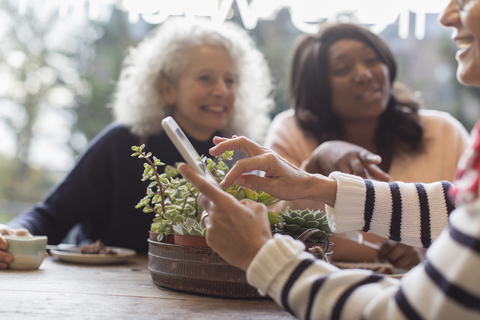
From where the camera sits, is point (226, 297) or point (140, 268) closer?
point (226, 297)

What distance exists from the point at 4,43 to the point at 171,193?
5.99 meters

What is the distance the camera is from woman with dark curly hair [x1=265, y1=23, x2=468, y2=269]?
175cm

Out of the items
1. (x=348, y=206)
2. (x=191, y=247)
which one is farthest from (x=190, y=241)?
(x=348, y=206)

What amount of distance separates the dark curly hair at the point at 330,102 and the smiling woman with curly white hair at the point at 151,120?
0.30 metres

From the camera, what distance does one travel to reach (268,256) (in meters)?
0.58

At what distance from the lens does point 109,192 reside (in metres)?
1.79

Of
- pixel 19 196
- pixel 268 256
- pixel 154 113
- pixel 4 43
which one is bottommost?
pixel 19 196

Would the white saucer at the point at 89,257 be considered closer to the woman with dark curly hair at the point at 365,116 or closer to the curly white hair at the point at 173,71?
the curly white hair at the point at 173,71

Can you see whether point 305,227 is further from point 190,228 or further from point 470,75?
point 470,75

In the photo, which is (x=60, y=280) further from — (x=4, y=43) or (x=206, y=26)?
(x=4, y=43)

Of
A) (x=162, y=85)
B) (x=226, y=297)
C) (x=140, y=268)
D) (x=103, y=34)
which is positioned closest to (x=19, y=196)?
(x=103, y=34)

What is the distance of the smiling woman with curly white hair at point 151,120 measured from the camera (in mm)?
1709

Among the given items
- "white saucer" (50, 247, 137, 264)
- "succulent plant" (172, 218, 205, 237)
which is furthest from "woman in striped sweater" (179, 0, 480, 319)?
"white saucer" (50, 247, 137, 264)

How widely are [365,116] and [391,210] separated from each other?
3.15ft
